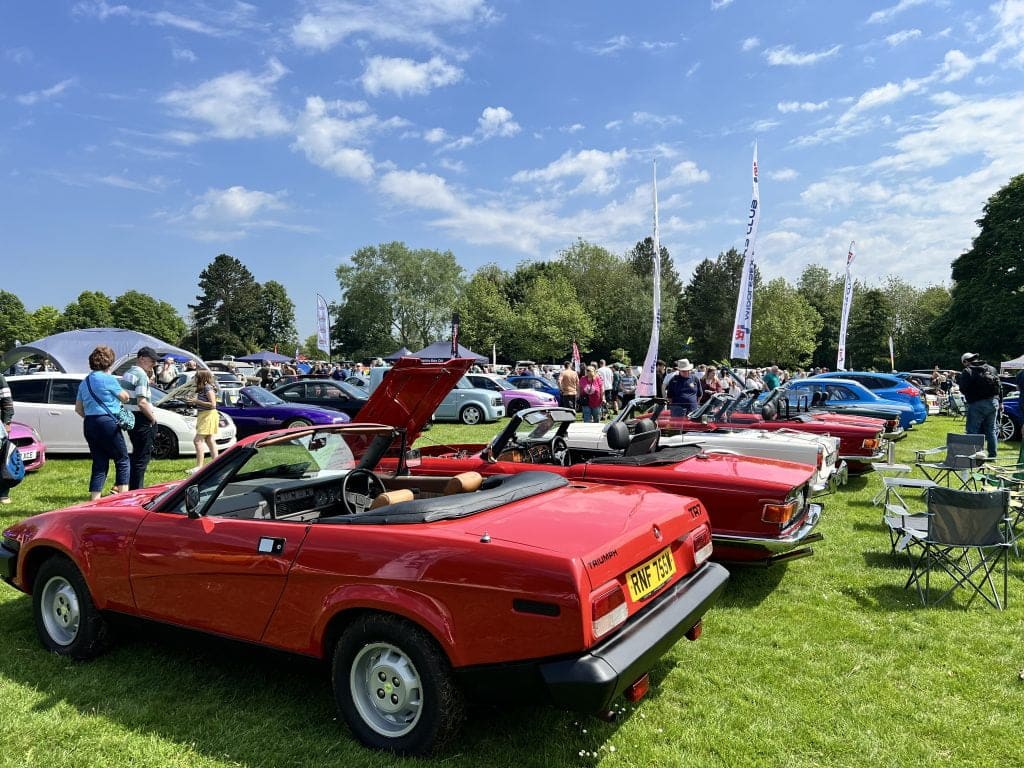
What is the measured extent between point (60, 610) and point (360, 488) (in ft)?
6.08

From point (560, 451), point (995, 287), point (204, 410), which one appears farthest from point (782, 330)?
point (560, 451)

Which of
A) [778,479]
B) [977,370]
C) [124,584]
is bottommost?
[124,584]

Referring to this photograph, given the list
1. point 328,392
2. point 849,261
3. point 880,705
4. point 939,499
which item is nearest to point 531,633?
point 880,705

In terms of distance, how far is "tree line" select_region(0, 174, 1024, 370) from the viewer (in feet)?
124

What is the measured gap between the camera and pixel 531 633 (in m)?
2.46

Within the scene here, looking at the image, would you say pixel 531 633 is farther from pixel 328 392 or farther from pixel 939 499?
pixel 328 392

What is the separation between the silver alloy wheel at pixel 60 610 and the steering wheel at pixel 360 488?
1.60 metres

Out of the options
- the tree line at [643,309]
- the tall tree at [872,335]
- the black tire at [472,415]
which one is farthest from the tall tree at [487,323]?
the black tire at [472,415]

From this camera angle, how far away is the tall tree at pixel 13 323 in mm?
76938

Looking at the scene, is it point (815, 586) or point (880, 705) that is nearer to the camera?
point (880, 705)

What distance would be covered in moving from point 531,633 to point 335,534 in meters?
0.98

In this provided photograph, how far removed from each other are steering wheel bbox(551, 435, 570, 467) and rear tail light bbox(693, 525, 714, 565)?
2.35 metres

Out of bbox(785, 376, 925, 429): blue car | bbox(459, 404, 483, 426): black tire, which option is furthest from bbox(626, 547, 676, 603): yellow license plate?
bbox(459, 404, 483, 426): black tire

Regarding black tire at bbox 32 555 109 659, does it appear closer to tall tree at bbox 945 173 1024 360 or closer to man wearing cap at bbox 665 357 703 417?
man wearing cap at bbox 665 357 703 417
